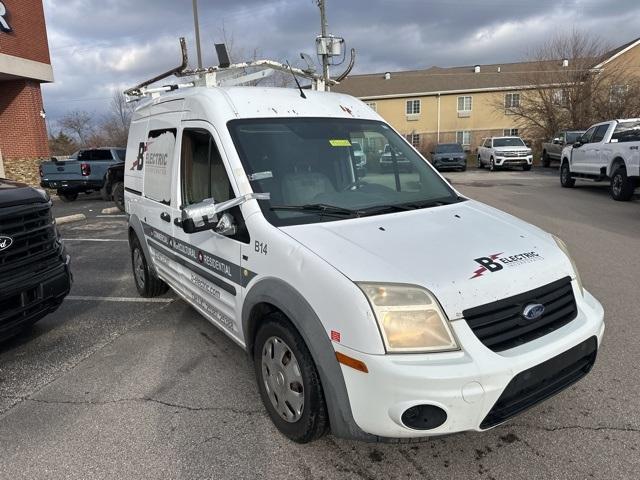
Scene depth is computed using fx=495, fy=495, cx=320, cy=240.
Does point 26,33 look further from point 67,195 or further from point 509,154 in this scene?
point 509,154

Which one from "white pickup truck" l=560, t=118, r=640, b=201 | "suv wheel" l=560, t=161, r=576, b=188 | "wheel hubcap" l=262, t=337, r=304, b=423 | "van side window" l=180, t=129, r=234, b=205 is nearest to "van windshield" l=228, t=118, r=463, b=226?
"van side window" l=180, t=129, r=234, b=205

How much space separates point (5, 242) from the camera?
3.74 m

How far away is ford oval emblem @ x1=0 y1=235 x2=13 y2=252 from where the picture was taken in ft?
12.2

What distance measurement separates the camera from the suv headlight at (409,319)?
90.7 inches

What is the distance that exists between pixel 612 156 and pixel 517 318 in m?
12.7

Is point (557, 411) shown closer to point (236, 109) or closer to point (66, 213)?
point (236, 109)

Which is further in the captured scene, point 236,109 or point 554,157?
point 554,157

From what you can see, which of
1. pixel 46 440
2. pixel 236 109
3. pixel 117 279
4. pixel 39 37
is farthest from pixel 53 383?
pixel 39 37

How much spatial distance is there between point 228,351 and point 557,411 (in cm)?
252

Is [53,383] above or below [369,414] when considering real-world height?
below

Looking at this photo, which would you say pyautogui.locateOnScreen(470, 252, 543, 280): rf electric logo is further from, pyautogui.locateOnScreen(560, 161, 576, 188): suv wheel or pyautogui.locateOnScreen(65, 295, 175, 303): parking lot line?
pyautogui.locateOnScreen(560, 161, 576, 188): suv wheel

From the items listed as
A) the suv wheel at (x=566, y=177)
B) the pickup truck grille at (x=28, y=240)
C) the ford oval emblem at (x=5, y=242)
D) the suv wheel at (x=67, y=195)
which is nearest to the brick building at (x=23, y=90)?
the suv wheel at (x=67, y=195)

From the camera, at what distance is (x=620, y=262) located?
6.56 metres

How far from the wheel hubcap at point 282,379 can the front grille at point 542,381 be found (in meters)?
0.98
